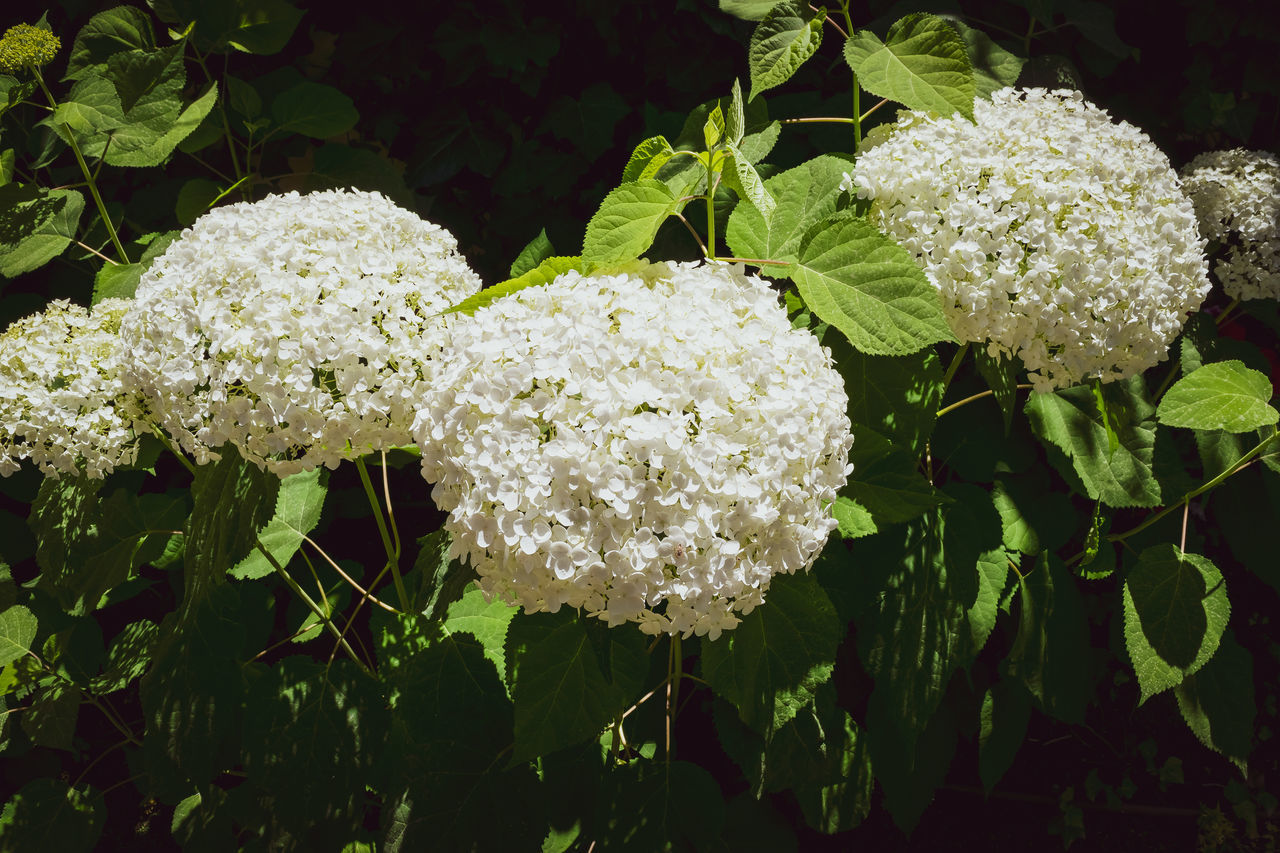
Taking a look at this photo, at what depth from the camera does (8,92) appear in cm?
210

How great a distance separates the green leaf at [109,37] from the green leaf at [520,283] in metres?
1.59

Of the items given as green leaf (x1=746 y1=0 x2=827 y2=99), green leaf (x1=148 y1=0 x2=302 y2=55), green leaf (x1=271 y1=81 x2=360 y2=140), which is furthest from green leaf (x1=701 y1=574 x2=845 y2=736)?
green leaf (x1=148 y1=0 x2=302 y2=55)

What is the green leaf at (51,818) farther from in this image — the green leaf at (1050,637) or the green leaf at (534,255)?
the green leaf at (1050,637)

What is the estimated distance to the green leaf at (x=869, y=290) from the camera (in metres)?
1.41

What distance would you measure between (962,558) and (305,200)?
1.68 meters

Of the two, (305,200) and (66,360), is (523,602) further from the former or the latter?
(66,360)

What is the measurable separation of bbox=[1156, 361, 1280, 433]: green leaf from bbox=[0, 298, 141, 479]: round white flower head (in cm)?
227

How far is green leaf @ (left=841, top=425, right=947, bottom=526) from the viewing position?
161 centimetres

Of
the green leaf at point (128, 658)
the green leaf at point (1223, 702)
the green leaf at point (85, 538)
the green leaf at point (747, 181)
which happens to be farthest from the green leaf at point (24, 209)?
the green leaf at point (1223, 702)

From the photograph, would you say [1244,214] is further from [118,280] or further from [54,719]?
[54,719]

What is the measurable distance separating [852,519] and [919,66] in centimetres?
97

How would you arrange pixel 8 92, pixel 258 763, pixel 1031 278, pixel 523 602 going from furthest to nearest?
pixel 8 92 < pixel 258 763 < pixel 1031 278 < pixel 523 602

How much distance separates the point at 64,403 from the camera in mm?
1655

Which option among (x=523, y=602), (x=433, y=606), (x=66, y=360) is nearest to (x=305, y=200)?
(x=66, y=360)
